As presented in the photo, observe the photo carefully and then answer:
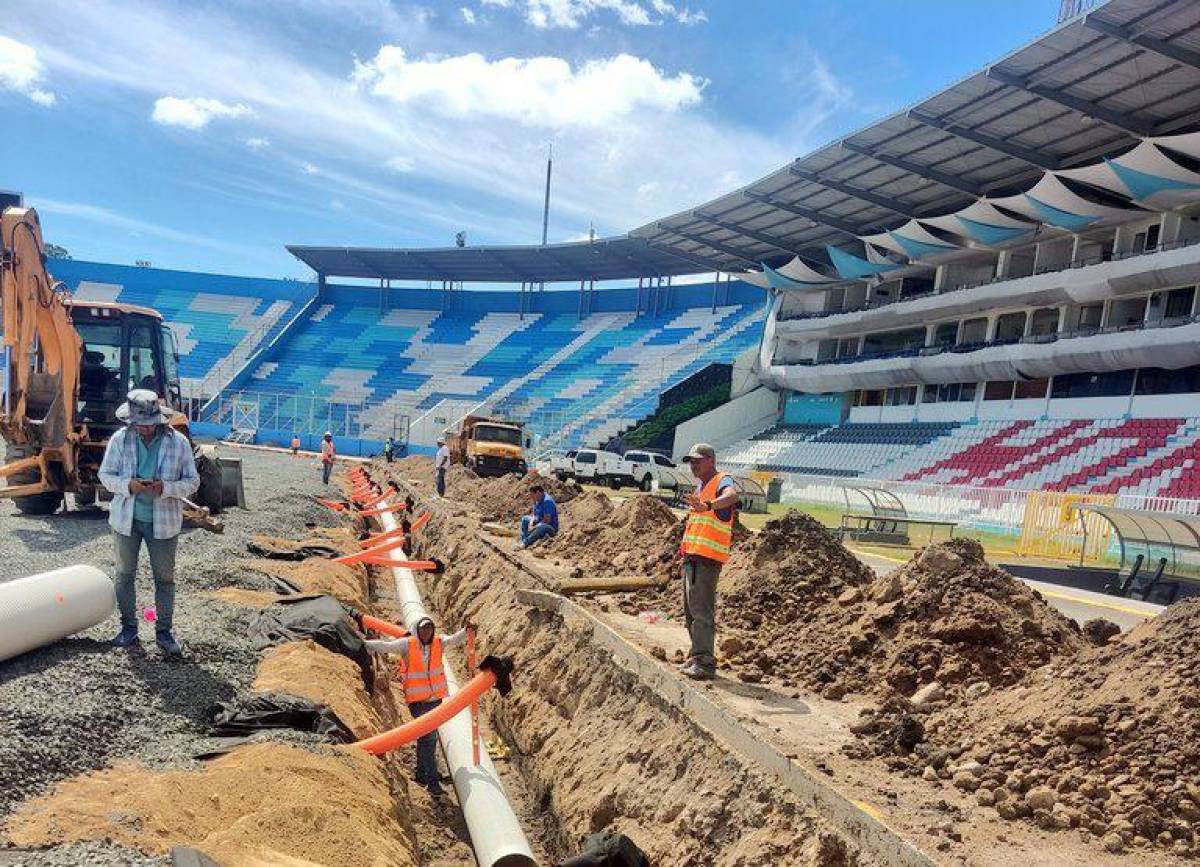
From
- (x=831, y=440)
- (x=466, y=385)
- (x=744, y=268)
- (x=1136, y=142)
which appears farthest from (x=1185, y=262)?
(x=466, y=385)

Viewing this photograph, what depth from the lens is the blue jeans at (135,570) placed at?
575 cm

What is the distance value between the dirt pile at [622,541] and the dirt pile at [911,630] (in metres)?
2.76

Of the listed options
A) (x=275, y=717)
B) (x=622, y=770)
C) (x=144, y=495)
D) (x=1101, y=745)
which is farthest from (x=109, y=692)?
(x=1101, y=745)

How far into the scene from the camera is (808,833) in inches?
170

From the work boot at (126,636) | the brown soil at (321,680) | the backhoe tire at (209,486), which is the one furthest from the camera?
the backhoe tire at (209,486)

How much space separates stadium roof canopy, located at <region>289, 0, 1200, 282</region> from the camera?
74.0 ft

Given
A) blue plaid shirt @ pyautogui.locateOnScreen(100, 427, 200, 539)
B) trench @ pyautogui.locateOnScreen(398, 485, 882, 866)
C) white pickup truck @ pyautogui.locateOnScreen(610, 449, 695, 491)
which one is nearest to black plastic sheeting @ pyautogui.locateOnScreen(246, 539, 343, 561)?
trench @ pyautogui.locateOnScreen(398, 485, 882, 866)

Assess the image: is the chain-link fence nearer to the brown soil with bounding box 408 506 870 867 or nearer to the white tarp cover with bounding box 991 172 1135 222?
the white tarp cover with bounding box 991 172 1135 222

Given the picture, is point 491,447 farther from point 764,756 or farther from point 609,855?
point 609,855

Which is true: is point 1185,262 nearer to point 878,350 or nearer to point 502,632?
point 878,350

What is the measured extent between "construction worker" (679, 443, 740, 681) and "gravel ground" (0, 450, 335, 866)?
3271 millimetres

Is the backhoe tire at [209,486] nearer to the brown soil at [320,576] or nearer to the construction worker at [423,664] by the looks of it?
the brown soil at [320,576]

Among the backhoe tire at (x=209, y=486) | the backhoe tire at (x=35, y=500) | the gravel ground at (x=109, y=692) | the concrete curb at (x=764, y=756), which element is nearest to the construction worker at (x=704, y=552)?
the concrete curb at (x=764, y=756)

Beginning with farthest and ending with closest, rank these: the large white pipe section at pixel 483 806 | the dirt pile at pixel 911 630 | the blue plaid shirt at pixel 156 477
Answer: the dirt pile at pixel 911 630
the blue plaid shirt at pixel 156 477
the large white pipe section at pixel 483 806
